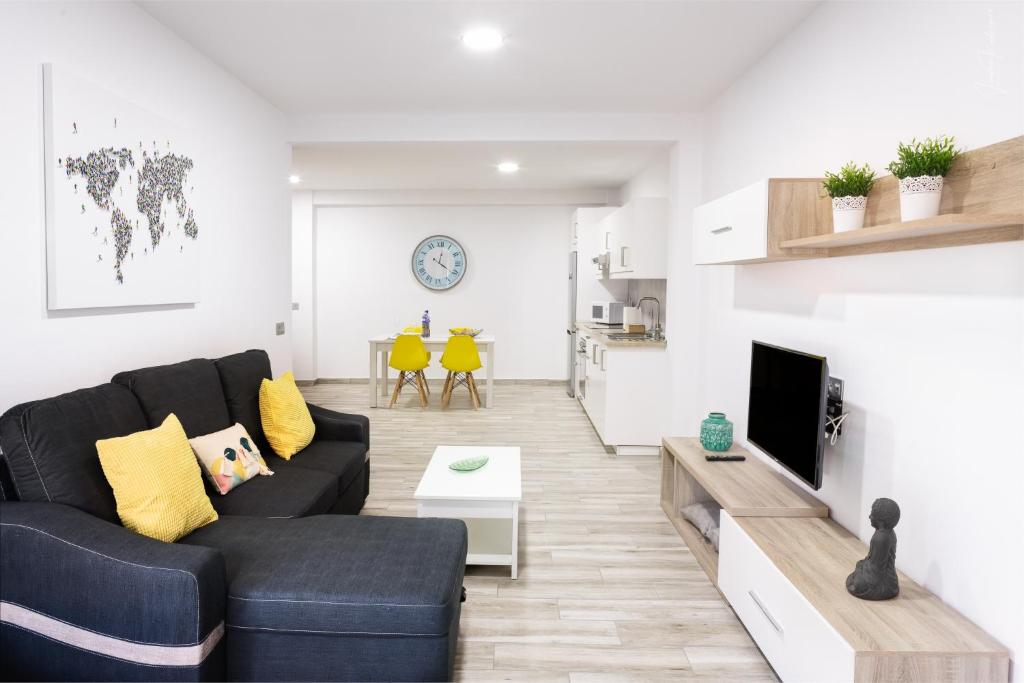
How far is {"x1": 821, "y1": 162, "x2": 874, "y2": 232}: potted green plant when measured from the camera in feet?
7.55

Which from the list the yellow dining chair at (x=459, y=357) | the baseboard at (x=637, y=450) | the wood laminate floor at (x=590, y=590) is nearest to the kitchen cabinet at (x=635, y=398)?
the baseboard at (x=637, y=450)

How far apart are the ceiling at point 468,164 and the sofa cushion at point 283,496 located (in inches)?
109

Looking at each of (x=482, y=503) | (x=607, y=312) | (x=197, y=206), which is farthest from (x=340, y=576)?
(x=607, y=312)

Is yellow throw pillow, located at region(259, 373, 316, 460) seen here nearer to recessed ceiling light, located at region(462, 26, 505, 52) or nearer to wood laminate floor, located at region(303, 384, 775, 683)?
wood laminate floor, located at region(303, 384, 775, 683)

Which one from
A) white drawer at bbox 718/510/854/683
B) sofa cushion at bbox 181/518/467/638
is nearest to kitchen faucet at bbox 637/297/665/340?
white drawer at bbox 718/510/854/683

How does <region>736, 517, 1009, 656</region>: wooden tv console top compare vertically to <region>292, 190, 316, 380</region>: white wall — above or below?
below

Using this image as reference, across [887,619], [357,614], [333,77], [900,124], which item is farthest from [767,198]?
[333,77]

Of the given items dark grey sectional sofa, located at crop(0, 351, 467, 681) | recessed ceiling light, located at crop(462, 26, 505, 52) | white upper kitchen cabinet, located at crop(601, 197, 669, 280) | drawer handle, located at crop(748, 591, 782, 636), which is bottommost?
drawer handle, located at crop(748, 591, 782, 636)

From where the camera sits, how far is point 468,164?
645cm

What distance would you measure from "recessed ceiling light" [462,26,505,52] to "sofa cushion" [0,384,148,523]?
2393 millimetres

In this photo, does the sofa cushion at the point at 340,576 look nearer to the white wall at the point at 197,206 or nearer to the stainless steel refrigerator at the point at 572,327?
the white wall at the point at 197,206

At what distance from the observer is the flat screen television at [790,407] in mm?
2459

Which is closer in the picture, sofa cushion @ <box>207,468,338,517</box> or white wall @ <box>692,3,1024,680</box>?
white wall @ <box>692,3,1024,680</box>

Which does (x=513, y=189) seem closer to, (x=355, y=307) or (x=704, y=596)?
(x=355, y=307)
